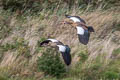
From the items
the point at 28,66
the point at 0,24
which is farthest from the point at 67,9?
the point at 28,66

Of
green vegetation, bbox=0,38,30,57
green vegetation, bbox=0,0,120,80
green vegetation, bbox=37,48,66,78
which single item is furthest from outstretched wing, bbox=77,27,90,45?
green vegetation, bbox=0,38,30,57

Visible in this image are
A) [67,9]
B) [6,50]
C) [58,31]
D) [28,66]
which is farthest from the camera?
[67,9]

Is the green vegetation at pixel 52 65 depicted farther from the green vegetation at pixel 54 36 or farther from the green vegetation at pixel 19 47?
the green vegetation at pixel 19 47

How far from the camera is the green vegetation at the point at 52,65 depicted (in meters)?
5.96

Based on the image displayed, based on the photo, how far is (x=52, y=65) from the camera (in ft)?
19.6

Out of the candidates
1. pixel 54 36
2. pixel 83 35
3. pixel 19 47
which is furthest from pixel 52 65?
pixel 54 36

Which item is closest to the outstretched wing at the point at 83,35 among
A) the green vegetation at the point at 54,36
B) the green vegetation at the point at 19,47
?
the green vegetation at the point at 54,36

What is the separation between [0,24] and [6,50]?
4.93 ft

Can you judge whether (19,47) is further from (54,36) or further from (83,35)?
(83,35)

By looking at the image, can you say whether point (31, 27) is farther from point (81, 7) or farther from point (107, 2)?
point (107, 2)

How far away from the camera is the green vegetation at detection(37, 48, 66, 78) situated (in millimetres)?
5957

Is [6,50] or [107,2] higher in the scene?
[107,2]

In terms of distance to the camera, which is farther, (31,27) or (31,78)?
(31,27)

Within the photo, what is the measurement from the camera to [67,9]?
30.4ft
